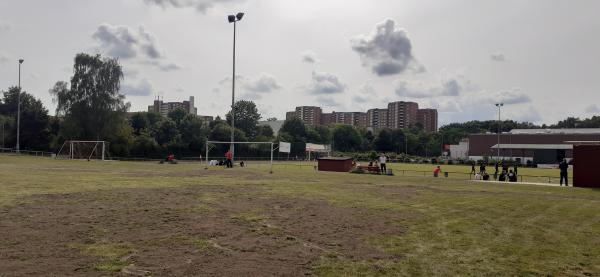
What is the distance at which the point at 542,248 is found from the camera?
9867 mm

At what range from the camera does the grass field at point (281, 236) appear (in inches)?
311

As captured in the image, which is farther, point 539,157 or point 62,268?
point 539,157

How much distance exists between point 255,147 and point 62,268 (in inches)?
3160

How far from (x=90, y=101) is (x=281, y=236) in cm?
6212

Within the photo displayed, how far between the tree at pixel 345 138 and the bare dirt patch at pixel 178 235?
11844 cm

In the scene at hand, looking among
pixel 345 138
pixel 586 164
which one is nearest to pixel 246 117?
pixel 345 138

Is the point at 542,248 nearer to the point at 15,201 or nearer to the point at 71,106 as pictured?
the point at 15,201

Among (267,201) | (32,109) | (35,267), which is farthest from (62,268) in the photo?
(32,109)

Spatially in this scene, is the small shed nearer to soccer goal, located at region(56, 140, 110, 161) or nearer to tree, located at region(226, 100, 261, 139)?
soccer goal, located at region(56, 140, 110, 161)

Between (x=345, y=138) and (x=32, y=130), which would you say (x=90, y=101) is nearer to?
(x=32, y=130)

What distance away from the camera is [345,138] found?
5266 inches

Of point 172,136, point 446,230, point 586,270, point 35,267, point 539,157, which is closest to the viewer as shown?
point 35,267

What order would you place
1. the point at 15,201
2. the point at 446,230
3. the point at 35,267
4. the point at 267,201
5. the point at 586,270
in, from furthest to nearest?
the point at 267,201
the point at 15,201
the point at 446,230
the point at 586,270
the point at 35,267

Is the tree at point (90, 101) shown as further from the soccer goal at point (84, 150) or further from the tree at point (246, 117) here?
the tree at point (246, 117)
